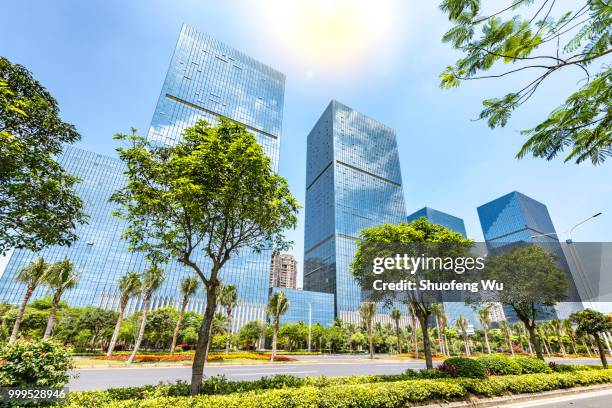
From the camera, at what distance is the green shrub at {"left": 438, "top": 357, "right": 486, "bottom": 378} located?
1159 cm

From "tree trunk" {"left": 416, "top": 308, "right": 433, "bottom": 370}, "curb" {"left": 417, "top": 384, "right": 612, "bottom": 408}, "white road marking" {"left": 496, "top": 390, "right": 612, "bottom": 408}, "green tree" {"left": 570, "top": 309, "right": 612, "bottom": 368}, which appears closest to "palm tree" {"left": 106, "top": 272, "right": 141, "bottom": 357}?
"tree trunk" {"left": 416, "top": 308, "right": 433, "bottom": 370}

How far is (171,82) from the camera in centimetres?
8188

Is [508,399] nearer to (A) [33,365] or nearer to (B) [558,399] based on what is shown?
(B) [558,399]

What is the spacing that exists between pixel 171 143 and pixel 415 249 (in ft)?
269

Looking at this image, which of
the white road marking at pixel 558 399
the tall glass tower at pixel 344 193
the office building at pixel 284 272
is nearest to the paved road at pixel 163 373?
the white road marking at pixel 558 399

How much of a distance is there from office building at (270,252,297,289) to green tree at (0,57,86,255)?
437 feet

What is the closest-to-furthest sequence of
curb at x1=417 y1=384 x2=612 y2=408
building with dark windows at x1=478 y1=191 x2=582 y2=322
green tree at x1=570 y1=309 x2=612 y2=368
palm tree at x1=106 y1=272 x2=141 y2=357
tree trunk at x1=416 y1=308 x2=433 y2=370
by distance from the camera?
curb at x1=417 y1=384 x2=612 y2=408 < tree trunk at x1=416 y1=308 x2=433 y2=370 < green tree at x1=570 y1=309 x2=612 y2=368 < palm tree at x1=106 y1=272 x2=141 y2=357 < building with dark windows at x1=478 y1=191 x2=582 y2=322

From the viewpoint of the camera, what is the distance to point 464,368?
11977 mm

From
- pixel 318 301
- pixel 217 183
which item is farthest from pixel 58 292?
pixel 318 301

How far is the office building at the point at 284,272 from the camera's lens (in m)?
141

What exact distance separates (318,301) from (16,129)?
100764mm

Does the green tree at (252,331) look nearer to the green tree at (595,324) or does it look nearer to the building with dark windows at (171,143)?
the building with dark windows at (171,143)

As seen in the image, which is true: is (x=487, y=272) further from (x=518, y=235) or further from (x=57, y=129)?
(x=518, y=235)

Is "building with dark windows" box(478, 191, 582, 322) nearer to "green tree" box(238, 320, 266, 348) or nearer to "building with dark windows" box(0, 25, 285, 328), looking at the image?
"building with dark windows" box(0, 25, 285, 328)
